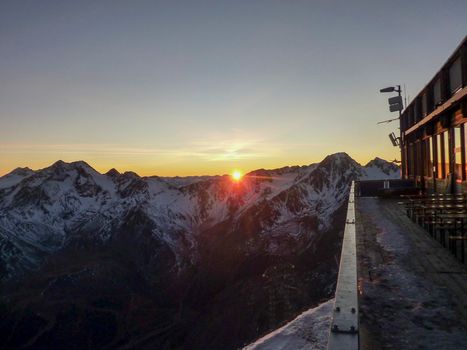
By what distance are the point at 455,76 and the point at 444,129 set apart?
367 centimetres

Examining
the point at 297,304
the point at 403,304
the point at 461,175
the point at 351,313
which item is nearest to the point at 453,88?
the point at 461,175

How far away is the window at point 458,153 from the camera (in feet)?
52.8

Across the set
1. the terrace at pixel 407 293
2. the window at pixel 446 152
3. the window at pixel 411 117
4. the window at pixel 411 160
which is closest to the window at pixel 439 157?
the window at pixel 446 152

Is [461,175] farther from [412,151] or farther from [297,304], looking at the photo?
[297,304]

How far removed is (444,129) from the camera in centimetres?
1812

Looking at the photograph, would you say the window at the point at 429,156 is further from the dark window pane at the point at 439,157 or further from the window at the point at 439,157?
the dark window pane at the point at 439,157

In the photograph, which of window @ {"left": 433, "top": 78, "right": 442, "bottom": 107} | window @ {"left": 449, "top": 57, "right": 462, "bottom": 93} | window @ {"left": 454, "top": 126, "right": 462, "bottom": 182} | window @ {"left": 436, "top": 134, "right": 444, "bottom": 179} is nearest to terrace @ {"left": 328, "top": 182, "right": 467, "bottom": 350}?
window @ {"left": 449, "top": 57, "right": 462, "bottom": 93}

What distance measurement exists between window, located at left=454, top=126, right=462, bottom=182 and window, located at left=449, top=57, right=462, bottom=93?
1544mm

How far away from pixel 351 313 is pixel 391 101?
2934 cm

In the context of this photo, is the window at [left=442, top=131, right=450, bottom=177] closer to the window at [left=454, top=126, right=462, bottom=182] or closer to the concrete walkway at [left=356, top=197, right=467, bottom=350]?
the window at [left=454, top=126, right=462, bottom=182]

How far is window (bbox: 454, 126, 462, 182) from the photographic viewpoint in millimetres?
16108

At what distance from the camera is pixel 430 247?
9.49 metres

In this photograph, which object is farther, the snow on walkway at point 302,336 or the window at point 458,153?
the window at point 458,153

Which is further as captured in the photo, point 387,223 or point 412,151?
point 412,151
